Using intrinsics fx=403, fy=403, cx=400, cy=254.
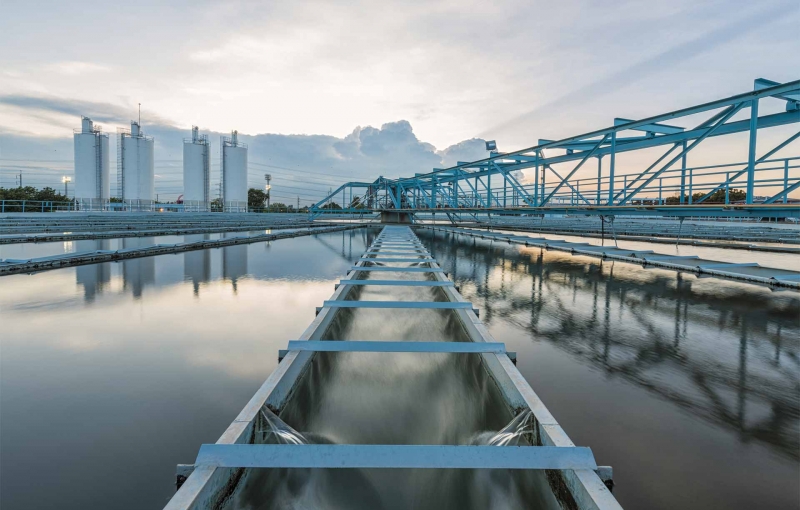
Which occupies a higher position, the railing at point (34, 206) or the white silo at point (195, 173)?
the white silo at point (195, 173)

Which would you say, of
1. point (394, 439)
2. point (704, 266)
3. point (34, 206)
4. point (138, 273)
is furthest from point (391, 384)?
point (34, 206)

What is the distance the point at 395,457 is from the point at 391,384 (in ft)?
5.44

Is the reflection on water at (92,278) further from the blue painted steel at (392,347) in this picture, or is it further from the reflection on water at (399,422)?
the blue painted steel at (392,347)

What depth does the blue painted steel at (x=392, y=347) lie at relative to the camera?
2732 millimetres

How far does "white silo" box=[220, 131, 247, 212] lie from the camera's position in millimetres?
39812

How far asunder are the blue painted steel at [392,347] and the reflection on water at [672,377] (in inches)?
19.5

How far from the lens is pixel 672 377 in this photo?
3012 millimetres

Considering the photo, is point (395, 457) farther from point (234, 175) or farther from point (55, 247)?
point (234, 175)

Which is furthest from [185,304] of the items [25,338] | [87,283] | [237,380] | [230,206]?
[230,206]

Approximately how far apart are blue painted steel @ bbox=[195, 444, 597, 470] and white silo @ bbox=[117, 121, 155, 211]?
4183cm

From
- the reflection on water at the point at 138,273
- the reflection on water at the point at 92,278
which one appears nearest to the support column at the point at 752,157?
the reflection on water at the point at 138,273

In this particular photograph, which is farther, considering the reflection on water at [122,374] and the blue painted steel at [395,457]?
the reflection on water at [122,374]

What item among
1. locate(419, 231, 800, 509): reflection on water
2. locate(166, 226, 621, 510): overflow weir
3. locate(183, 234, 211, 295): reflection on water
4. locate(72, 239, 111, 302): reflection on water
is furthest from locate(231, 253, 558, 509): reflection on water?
→ locate(72, 239, 111, 302): reflection on water

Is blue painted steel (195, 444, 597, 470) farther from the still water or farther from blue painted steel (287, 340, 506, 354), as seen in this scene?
blue painted steel (287, 340, 506, 354)
